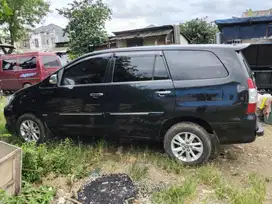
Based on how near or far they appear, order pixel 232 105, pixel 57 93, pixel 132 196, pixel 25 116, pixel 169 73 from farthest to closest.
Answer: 1. pixel 25 116
2. pixel 57 93
3. pixel 169 73
4. pixel 232 105
5. pixel 132 196

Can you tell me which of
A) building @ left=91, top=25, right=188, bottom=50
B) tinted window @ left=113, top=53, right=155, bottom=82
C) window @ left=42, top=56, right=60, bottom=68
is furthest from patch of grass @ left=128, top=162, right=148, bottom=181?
building @ left=91, top=25, right=188, bottom=50

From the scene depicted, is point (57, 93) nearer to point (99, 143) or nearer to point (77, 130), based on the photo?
point (77, 130)

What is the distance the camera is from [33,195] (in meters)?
3.11

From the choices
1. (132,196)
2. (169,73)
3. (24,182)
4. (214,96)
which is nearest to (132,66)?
(169,73)

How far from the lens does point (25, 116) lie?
16.1 feet

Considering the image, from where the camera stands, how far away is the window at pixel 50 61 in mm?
11609

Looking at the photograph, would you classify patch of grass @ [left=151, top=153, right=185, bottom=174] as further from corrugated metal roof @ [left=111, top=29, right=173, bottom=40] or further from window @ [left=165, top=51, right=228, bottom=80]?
corrugated metal roof @ [left=111, top=29, right=173, bottom=40]

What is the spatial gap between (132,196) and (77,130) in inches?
72.1

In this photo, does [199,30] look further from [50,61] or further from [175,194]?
[175,194]

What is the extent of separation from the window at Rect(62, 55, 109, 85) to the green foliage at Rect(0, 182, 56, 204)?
6.01 ft

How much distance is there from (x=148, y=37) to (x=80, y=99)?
52.0ft

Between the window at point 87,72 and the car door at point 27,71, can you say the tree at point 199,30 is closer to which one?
the car door at point 27,71

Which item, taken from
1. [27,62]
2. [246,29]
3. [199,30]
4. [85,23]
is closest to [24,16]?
[85,23]

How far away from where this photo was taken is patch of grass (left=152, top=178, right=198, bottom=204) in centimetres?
306
